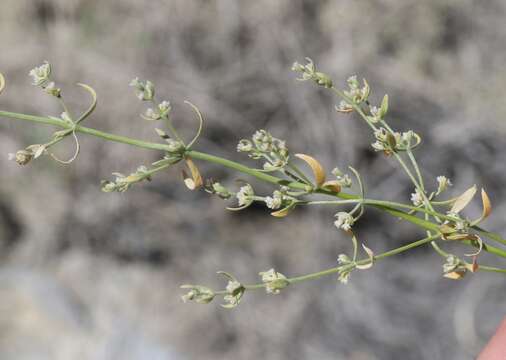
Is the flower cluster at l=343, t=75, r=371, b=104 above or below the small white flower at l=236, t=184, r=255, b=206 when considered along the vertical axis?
above

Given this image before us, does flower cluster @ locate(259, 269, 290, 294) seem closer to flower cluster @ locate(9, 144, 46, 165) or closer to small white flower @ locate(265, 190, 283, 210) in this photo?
small white flower @ locate(265, 190, 283, 210)

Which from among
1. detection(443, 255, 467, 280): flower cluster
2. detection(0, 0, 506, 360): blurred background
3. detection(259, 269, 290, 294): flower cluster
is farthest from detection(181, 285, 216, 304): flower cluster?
detection(0, 0, 506, 360): blurred background

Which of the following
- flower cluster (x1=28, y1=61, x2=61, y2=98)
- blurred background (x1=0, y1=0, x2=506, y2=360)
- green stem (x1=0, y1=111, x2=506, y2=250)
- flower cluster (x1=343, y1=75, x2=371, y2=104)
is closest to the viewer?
green stem (x1=0, y1=111, x2=506, y2=250)

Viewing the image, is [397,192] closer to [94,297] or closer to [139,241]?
[139,241]

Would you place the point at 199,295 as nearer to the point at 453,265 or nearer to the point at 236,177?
the point at 453,265

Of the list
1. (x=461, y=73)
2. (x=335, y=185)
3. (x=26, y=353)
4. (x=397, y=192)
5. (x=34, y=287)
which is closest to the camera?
(x=335, y=185)

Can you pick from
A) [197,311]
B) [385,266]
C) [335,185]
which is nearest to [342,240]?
[385,266]

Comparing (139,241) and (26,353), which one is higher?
(139,241)

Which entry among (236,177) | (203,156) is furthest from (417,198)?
(236,177)

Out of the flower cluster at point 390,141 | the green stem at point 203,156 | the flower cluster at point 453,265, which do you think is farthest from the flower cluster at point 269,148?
the flower cluster at point 453,265
